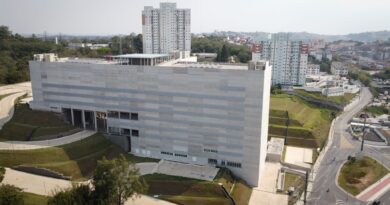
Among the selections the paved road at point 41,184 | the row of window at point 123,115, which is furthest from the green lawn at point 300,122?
the paved road at point 41,184

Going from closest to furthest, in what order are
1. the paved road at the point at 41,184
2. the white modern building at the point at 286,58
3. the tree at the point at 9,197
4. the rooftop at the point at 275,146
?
the tree at the point at 9,197 < the paved road at the point at 41,184 < the rooftop at the point at 275,146 < the white modern building at the point at 286,58

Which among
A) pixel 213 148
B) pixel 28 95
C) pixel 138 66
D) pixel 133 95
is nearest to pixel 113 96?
pixel 133 95

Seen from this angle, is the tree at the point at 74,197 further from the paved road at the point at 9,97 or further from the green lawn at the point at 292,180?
the paved road at the point at 9,97

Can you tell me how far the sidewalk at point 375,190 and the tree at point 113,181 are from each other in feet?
122

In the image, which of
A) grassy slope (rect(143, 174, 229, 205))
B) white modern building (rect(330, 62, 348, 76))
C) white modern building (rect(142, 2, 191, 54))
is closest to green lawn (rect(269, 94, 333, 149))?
grassy slope (rect(143, 174, 229, 205))

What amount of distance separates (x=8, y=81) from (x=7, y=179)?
53.5 m

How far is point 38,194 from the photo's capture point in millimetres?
43625

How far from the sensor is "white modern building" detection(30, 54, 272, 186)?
4947 centimetres

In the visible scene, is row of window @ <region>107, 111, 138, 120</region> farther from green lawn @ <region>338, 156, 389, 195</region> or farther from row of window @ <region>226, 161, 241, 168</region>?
green lawn @ <region>338, 156, 389, 195</region>

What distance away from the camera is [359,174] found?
58.5 metres

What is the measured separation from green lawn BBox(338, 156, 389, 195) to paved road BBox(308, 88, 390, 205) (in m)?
1.47

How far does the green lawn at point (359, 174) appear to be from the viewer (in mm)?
54688

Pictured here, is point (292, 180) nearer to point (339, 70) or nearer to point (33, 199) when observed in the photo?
point (33, 199)

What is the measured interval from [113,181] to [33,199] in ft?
42.8
